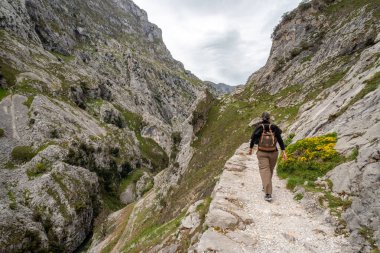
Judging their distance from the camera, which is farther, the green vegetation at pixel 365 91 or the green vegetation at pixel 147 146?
the green vegetation at pixel 147 146

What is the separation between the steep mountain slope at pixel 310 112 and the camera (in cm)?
1227

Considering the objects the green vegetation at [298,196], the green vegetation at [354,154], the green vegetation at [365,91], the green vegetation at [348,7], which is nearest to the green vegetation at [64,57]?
the green vegetation at [348,7]

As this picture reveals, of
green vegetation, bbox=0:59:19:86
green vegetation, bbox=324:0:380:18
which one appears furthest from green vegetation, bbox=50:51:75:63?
green vegetation, bbox=324:0:380:18

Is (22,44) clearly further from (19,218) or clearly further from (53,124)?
(19,218)

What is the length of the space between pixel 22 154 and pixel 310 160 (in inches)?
3434

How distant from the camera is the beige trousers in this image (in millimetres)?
14258

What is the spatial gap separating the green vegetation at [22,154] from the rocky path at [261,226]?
273 ft

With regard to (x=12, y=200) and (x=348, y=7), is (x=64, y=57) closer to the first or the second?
(x=12, y=200)

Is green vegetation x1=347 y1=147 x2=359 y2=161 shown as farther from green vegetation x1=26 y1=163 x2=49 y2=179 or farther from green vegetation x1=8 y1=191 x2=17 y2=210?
green vegetation x1=26 y1=163 x2=49 y2=179

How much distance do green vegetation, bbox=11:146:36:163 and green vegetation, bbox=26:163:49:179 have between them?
160 inches

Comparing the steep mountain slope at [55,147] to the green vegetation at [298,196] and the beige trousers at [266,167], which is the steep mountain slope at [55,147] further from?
the green vegetation at [298,196]

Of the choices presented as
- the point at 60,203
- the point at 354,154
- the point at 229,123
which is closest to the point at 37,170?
the point at 60,203

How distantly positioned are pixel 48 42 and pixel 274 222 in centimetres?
20768

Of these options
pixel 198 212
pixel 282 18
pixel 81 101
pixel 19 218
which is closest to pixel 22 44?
pixel 81 101
